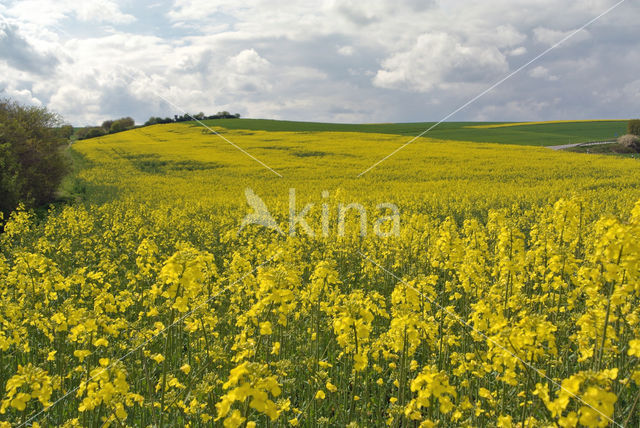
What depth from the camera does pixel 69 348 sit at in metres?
6.28

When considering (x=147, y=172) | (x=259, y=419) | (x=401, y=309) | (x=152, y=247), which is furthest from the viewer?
(x=147, y=172)

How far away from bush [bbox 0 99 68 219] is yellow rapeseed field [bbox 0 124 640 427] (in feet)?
12.4

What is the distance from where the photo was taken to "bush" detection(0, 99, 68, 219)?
20281mm

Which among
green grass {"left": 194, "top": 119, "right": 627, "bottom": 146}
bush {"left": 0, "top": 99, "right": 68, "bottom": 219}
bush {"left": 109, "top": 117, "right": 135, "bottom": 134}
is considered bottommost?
bush {"left": 0, "top": 99, "right": 68, "bottom": 219}

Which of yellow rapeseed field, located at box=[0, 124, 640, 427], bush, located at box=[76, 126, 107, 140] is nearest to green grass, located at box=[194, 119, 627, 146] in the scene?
bush, located at box=[76, 126, 107, 140]

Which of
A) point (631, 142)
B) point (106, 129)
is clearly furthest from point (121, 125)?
point (631, 142)

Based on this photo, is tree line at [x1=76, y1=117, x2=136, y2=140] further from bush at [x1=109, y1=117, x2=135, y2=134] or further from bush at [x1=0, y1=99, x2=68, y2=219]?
bush at [x1=0, y1=99, x2=68, y2=219]

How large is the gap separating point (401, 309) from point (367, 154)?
3603 centimetres

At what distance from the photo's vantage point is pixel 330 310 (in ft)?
16.3

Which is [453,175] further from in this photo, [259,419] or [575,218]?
[259,419]

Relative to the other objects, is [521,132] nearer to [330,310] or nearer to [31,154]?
[31,154]

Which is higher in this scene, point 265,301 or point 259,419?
point 265,301

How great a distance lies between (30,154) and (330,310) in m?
26.3

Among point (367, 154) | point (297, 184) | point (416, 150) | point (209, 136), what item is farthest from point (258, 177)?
point (209, 136)
